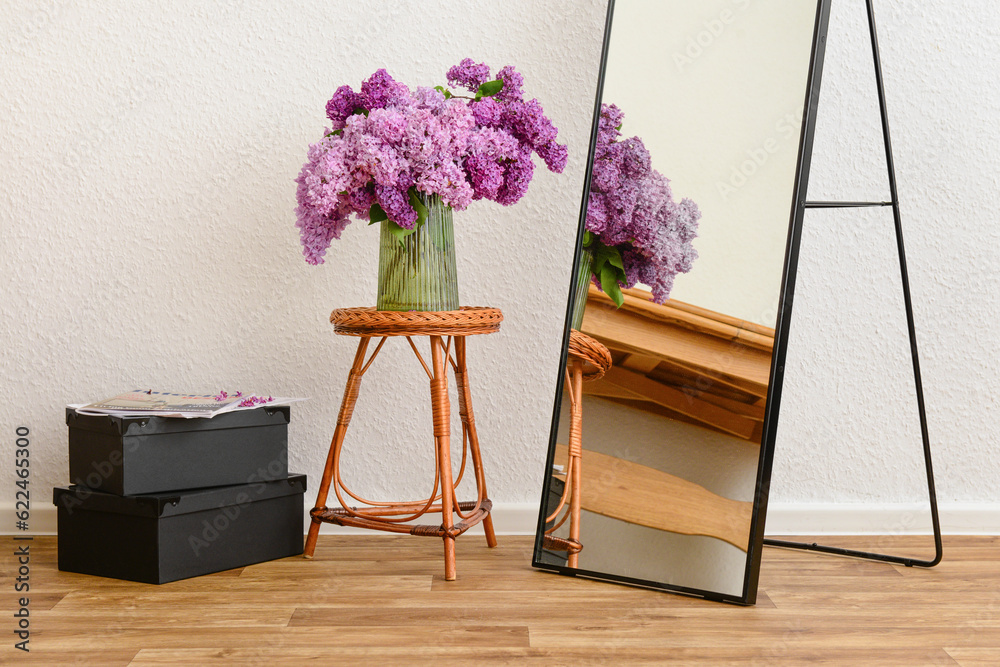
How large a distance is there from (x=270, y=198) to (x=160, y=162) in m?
0.26

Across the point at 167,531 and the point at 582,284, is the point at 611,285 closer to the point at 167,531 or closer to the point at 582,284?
the point at 582,284

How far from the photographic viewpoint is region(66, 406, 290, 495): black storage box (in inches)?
55.5

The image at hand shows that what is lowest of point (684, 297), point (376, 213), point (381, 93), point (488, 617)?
point (488, 617)

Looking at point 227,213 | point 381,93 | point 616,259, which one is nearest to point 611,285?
point 616,259

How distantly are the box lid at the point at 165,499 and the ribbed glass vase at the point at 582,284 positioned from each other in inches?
27.8

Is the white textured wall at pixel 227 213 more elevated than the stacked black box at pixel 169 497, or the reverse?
the white textured wall at pixel 227 213

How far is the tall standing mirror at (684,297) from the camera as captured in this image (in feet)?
4.47

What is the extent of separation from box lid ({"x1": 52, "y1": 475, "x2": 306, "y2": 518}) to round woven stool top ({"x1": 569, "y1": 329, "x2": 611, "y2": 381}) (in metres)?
0.66

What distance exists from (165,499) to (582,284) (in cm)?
89

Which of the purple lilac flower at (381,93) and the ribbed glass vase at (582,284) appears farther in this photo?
the ribbed glass vase at (582,284)

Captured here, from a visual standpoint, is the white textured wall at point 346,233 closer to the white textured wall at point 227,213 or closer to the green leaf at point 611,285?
the white textured wall at point 227,213

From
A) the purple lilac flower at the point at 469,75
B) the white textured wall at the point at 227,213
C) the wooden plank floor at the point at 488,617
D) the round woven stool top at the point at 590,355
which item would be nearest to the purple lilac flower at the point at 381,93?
the purple lilac flower at the point at 469,75

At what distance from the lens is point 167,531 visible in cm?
140

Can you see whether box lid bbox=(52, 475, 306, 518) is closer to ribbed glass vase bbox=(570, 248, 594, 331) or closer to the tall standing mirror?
the tall standing mirror
